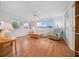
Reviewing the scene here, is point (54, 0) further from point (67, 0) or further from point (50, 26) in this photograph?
point (50, 26)

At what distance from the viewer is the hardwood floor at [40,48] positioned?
8.79 feet

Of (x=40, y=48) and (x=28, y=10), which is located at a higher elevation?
(x=28, y=10)

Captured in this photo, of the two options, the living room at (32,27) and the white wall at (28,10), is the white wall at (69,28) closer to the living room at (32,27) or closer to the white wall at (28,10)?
the living room at (32,27)

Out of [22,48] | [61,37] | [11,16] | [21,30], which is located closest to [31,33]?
[21,30]

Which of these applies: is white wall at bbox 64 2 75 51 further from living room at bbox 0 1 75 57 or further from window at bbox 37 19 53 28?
window at bbox 37 19 53 28

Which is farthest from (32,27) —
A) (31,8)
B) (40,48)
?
(40,48)

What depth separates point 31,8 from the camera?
8.57 feet

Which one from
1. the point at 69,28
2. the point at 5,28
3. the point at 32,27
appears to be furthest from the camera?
the point at 69,28

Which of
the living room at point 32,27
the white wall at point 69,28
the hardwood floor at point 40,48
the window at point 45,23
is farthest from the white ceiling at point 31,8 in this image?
the hardwood floor at point 40,48

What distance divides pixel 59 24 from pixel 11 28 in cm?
131

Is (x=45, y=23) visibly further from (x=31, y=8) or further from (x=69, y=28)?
(x=69, y=28)

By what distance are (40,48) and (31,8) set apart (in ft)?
3.75

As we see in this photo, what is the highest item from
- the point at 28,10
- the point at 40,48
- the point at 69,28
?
the point at 28,10

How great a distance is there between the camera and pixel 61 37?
9.91 ft
